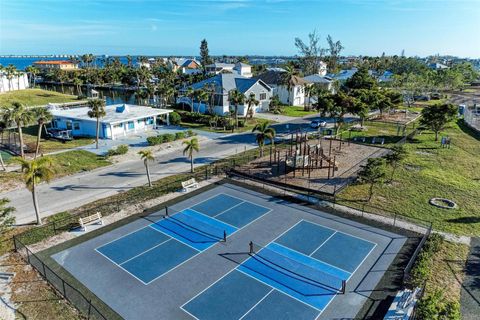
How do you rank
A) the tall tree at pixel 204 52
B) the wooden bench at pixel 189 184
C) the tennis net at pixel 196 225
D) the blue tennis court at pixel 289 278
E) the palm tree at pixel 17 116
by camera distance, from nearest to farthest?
the blue tennis court at pixel 289 278 → the tennis net at pixel 196 225 → the wooden bench at pixel 189 184 → the palm tree at pixel 17 116 → the tall tree at pixel 204 52

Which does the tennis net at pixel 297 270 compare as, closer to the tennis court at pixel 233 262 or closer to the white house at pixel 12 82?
the tennis court at pixel 233 262

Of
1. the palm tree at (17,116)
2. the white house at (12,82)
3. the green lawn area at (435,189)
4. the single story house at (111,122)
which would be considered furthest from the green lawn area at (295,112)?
the white house at (12,82)

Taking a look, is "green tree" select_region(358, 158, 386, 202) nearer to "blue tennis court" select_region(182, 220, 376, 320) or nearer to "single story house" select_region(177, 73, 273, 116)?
"blue tennis court" select_region(182, 220, 376, 320)

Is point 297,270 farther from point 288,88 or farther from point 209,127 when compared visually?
point 288,88

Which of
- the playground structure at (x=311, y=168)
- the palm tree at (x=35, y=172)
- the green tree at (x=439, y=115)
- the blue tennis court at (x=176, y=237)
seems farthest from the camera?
the green tree at (x=439, y=115)

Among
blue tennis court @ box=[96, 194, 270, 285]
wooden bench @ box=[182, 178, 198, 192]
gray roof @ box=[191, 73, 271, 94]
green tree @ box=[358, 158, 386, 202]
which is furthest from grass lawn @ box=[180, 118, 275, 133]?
green tree @ box=[358, 158, 386, 202]

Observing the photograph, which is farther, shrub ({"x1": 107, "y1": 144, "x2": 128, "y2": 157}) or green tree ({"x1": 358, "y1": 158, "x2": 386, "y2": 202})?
shrub ({"x1": 107, "y1": 144, "x2": 128, "y2": 157})
